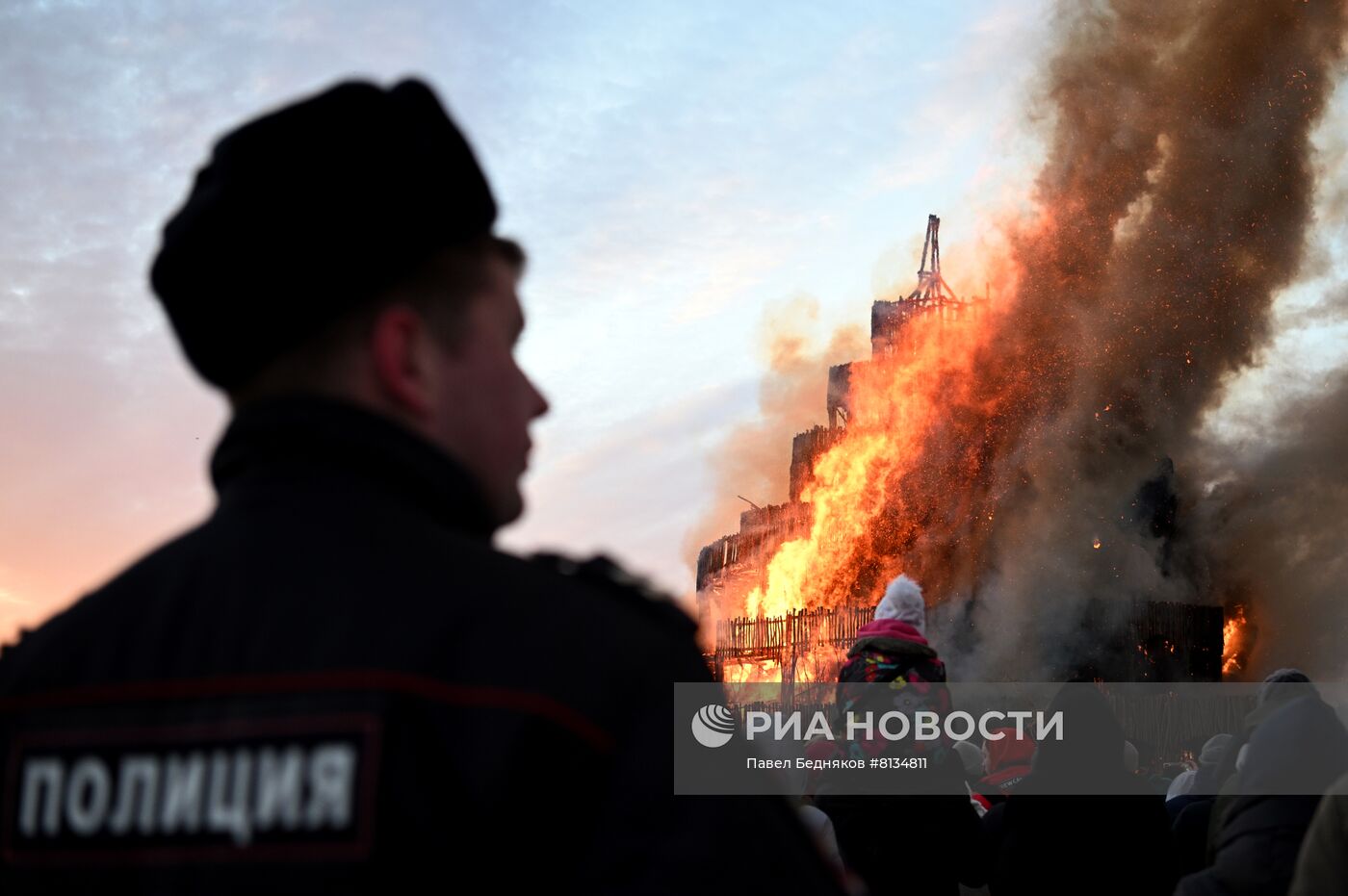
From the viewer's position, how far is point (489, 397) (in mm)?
1524

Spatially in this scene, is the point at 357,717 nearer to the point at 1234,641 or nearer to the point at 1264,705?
the point at 1264,705

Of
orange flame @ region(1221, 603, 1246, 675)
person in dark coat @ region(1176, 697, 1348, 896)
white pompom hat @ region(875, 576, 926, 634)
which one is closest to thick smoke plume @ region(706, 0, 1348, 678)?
orange flame @ region(1221, 603, 1246, 675)

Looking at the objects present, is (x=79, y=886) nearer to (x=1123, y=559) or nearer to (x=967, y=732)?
(x=967, y=732)

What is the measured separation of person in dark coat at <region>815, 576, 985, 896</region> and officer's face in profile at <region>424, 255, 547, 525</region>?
520 centimetres

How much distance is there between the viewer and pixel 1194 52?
96.7 feet

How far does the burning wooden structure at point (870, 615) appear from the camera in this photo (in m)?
27.2

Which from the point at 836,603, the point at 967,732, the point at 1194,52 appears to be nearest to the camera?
the point at 967,732

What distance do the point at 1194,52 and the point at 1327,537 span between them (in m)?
13.0

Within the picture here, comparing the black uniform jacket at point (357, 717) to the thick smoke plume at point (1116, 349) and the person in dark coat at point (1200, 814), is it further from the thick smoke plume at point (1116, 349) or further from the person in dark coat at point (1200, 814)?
the thick smoke plume at point (1116, 349)

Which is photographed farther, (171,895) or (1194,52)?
(1194,52)

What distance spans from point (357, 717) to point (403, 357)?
43cm

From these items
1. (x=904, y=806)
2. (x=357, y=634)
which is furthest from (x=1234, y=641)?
(x=357, y=634)

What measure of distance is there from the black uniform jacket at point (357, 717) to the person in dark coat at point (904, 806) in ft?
17.3

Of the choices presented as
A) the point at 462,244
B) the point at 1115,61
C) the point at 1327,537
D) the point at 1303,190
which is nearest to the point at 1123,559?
the point at 1327,537
